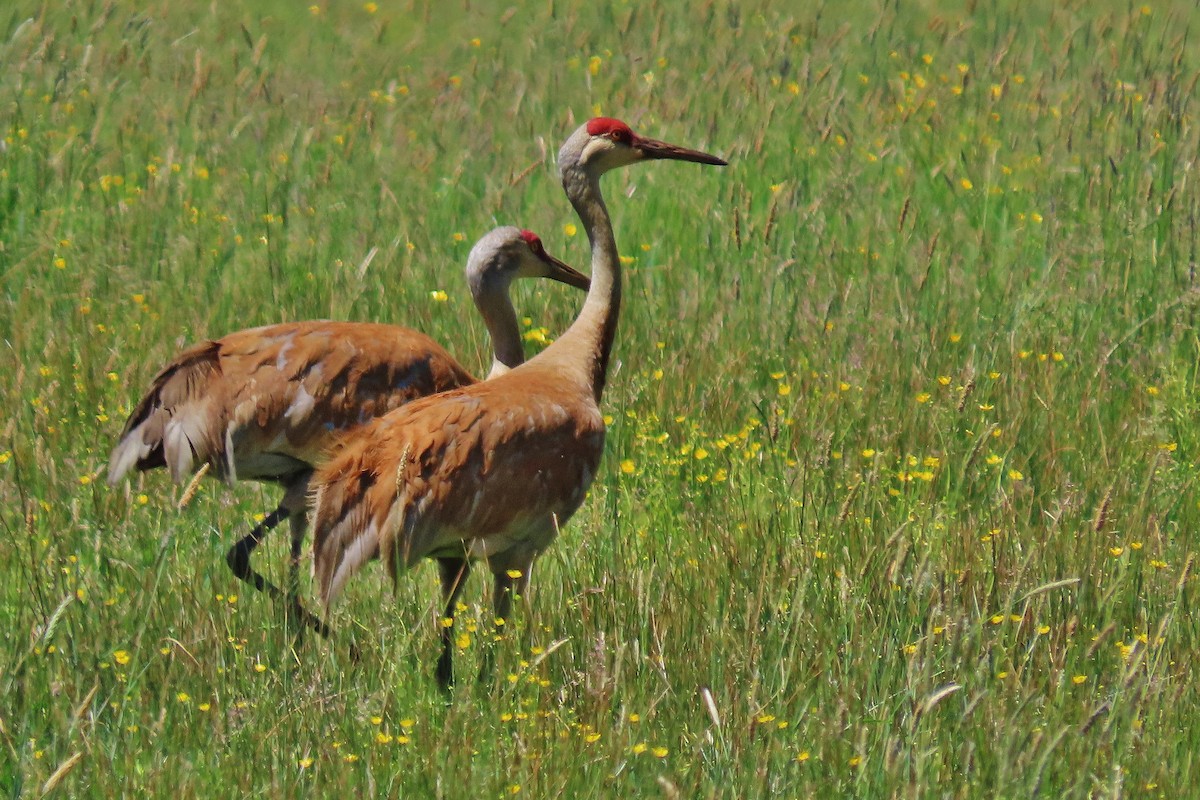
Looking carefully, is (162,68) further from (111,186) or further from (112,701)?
(112,701)

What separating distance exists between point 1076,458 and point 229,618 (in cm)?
311

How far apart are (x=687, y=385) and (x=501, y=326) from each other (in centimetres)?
85

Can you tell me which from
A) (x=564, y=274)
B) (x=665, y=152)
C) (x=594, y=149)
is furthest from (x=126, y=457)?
(x=665, y=152)

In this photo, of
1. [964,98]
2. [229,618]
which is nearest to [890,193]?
[964,98]

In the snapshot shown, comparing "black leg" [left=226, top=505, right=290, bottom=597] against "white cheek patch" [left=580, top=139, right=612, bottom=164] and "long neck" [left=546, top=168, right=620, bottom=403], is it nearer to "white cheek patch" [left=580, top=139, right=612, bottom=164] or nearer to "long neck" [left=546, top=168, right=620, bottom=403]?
"long neck" [left=546, top=168, right=620, bottom=403]

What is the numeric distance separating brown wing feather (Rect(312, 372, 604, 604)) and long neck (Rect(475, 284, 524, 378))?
895 mm

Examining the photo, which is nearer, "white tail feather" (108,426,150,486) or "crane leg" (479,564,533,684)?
"crane leg" (479,564,533,684)

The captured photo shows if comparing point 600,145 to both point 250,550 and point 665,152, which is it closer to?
point 665,152

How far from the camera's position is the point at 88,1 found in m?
13.3

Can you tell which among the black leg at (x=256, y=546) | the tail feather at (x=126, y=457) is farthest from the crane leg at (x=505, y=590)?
the tail feather at (x=126, y=457)

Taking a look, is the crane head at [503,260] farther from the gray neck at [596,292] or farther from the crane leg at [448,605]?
the crane leg at [448,605]

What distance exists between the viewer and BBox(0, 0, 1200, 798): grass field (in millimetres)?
3945

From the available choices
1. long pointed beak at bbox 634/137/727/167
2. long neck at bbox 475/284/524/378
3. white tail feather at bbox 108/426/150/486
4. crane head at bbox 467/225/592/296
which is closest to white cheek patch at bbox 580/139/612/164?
long pointed beak at bbox 634/137/727/167

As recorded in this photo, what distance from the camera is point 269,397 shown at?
5.56 meters
